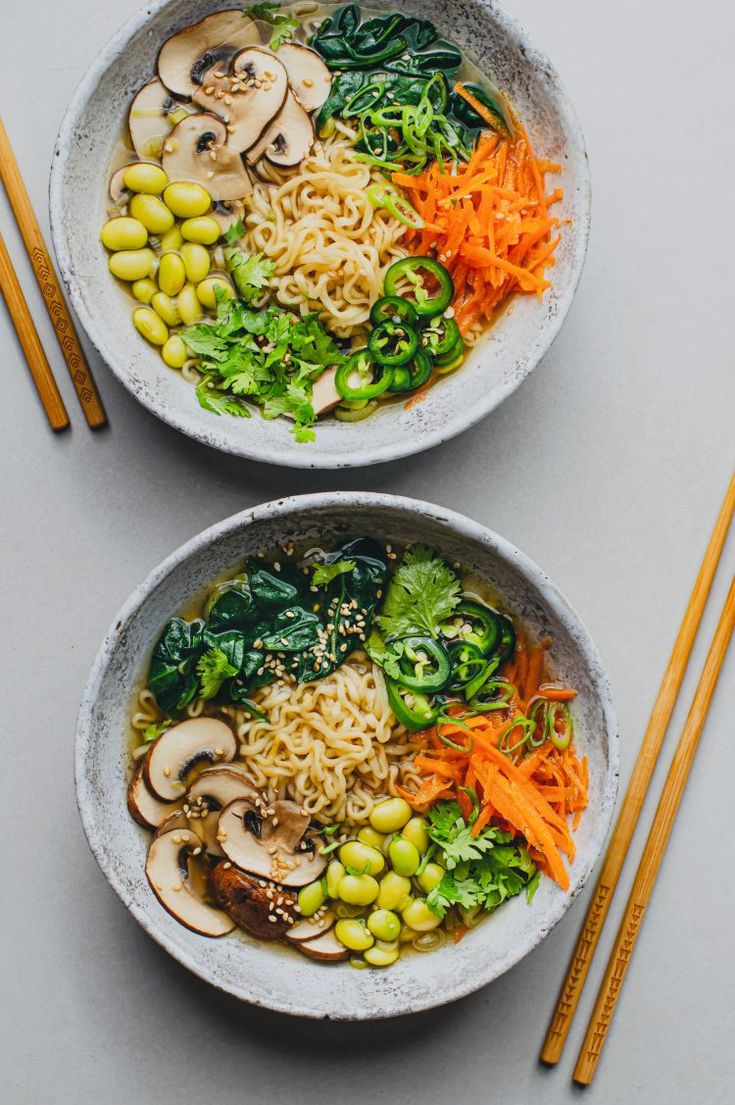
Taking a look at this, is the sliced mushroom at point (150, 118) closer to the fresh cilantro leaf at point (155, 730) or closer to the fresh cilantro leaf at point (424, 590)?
the fresh cilantro leaf at point (424, 590)

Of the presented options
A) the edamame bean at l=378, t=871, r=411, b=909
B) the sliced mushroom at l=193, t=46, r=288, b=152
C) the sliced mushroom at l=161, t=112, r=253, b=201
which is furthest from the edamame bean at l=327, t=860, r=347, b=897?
the sliced mushroom at l=193, t=46, r=288, b=152

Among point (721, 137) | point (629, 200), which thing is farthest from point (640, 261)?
point (721, 137)

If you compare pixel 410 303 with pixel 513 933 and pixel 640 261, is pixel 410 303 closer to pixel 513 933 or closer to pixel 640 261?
pixel 640 261

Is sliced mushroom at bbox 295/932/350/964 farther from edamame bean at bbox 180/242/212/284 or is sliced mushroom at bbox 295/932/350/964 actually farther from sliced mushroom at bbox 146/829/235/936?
edamame bean at bbox 180/242/212/284

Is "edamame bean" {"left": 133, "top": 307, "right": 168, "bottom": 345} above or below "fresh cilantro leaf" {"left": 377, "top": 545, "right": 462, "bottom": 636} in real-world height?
above

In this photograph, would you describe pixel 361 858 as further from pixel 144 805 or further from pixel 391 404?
pixel 391 404

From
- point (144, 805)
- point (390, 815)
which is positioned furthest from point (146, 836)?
point (390, 815)
